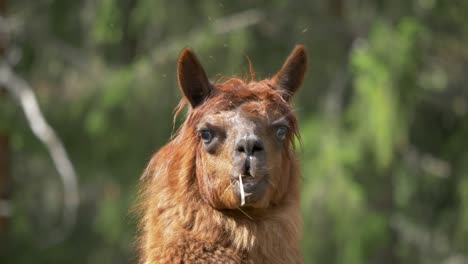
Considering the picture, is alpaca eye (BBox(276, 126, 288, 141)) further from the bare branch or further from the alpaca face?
the bare branch

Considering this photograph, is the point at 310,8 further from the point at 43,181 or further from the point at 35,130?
the point at 43,181

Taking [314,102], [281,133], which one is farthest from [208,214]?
[314,102]

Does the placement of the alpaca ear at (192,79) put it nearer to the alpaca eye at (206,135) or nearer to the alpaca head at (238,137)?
the alpaca head at (238,137)

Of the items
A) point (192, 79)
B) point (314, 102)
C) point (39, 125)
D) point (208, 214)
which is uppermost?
point (192, 79)

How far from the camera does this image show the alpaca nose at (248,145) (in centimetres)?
436

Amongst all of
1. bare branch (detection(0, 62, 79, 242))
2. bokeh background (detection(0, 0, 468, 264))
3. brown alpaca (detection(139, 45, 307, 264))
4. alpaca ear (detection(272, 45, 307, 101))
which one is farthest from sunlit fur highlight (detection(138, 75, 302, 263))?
bare branch (detection(0, 62, 79, 242))

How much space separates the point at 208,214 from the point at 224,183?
0.19m

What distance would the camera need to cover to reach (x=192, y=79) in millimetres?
4715

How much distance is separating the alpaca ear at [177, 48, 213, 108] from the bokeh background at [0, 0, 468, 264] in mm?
4249

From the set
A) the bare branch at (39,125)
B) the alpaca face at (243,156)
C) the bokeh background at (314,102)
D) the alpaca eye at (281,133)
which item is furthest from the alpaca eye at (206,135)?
the bare branch at (39,125)

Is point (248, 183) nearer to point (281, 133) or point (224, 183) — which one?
point (224, 183)

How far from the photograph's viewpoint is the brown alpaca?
4398mm

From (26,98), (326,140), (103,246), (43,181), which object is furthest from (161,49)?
→ (43,181)

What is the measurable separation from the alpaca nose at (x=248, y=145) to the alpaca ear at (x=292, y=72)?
685mm
